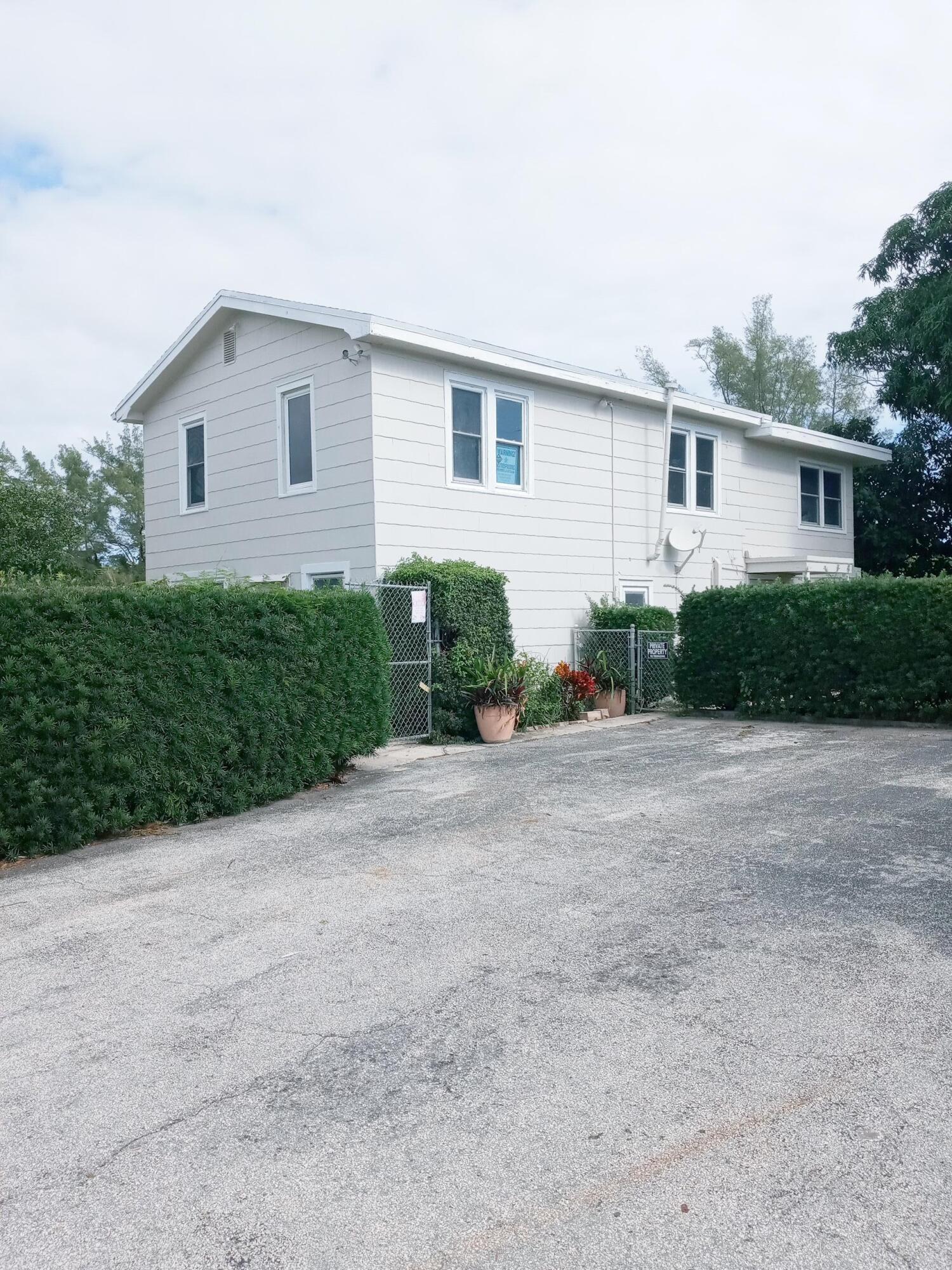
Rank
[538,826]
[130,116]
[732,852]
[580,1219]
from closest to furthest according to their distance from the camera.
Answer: [580,1219] < [732,852] < [538,826] < [130,116]

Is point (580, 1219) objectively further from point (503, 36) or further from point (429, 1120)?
point (503, 36)

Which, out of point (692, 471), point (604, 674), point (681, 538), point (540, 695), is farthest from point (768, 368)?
point (540, 695)

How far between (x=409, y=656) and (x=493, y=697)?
3.72 feet

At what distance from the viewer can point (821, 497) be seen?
20.3 m

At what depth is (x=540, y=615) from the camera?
14836 mm

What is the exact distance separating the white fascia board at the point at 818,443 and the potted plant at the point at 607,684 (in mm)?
5873

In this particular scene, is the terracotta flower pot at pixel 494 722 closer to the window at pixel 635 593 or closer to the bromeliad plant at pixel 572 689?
the bromeliad plant at pixel 572 689

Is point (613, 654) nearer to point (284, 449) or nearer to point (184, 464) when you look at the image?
point (284, 449)

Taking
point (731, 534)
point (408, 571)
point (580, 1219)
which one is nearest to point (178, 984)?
point (580, 1219)

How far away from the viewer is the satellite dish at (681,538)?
656 inches

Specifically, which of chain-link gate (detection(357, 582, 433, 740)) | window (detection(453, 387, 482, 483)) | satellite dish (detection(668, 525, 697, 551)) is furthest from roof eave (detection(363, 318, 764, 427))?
chain-link gate (detection(357, 582, 433, 740))

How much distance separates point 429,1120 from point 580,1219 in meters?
0.68

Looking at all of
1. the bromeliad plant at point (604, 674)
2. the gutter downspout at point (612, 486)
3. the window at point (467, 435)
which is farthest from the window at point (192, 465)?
the bromeliad plant at point (604, 674)

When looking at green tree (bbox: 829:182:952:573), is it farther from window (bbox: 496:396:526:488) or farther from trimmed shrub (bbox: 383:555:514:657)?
trimmed shrub (bbox: 383:555:514:657)
